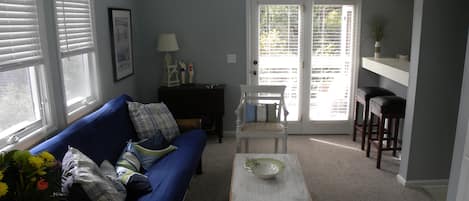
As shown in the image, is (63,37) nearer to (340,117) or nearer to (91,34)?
(91,34)

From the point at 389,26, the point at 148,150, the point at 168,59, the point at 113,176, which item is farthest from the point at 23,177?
the point at 389,26

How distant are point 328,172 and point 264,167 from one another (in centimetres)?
121

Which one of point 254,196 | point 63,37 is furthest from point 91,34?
point 254,196

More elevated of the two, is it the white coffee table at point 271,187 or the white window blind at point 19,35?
the white window blind at point 19,35

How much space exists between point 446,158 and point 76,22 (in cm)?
333

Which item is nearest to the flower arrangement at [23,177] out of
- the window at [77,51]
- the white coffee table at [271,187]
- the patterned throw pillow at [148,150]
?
the white coffee table at [271,187]

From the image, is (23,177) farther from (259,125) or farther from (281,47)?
(281,47)

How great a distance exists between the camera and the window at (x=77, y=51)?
2.68m

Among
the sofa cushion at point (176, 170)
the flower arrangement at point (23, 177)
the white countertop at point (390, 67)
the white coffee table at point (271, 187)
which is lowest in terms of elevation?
the white coffee table at point (271, 187)

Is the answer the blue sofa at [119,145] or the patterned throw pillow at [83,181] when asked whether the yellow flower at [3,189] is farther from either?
the blue sofa at [119,145]

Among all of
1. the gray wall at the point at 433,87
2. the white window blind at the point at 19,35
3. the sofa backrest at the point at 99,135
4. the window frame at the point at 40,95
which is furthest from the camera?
the gray wall at the point at 433,87

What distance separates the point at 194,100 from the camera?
4.28 metres

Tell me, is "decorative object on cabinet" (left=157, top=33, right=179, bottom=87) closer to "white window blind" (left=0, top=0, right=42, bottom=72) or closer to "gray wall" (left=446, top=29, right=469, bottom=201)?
"white window blind" (left=0, top=0, right=42, bottom=72)

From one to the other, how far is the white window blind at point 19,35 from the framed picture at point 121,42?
1183 mm
